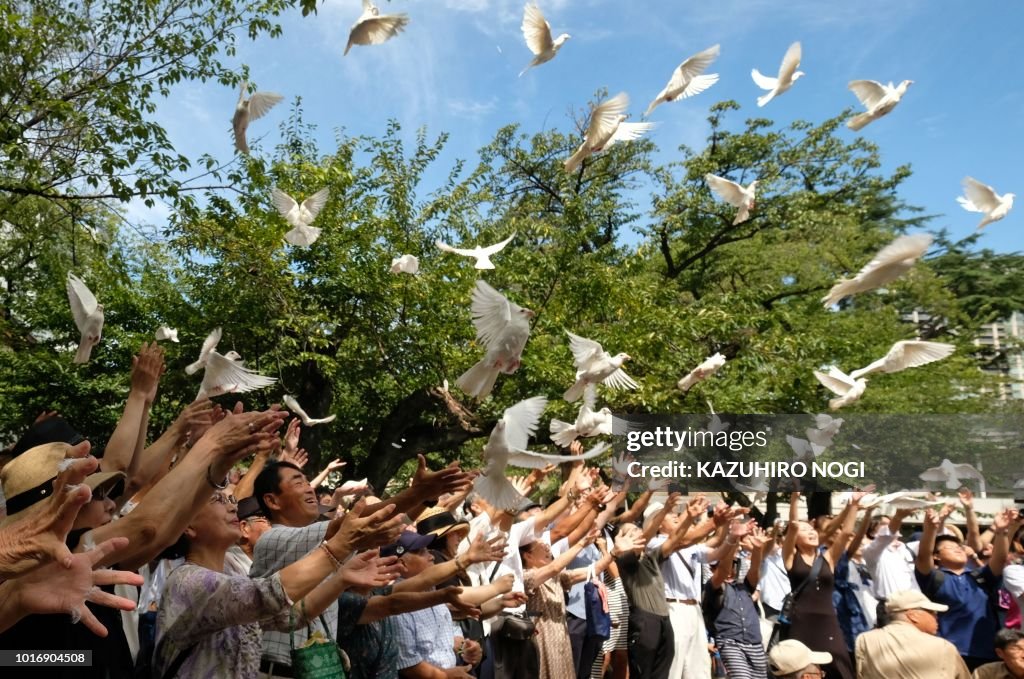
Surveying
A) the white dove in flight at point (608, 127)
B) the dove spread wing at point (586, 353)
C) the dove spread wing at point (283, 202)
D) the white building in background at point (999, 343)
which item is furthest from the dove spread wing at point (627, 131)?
the white building in background at point (999, 343)

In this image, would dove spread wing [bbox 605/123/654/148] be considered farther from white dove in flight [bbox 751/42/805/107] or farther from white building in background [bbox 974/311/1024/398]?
white building in background [bbox 974/311/1024/398]

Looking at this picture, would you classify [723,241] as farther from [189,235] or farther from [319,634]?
[319,634]

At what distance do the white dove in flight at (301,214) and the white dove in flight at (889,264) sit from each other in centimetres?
313

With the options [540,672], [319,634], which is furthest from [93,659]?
[540,672]

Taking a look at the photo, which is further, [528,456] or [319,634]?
[528,456]

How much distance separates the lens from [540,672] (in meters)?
5.16

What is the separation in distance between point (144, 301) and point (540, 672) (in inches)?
296

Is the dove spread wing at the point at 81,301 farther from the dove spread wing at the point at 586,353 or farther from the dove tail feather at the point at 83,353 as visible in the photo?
the dove spread wing at the point at 586,353

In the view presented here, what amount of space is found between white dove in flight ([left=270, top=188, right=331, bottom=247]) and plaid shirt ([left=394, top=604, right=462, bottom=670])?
9.43ft

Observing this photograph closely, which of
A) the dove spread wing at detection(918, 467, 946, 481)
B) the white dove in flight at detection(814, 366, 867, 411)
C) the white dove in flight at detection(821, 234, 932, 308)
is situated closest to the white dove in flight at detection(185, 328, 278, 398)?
the white dove in flight at detection(821, 234, 932, 308)

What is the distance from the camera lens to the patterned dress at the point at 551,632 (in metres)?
5.19

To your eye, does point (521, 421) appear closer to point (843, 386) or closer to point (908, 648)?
point (908, 648)

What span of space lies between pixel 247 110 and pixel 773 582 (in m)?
5.12

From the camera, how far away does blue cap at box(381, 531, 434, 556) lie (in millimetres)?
3680
